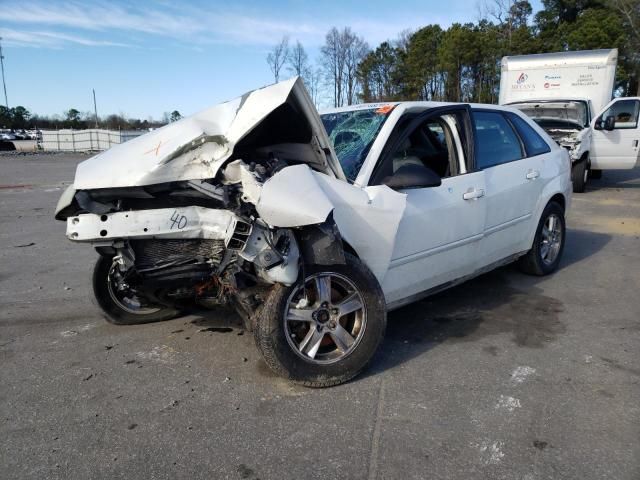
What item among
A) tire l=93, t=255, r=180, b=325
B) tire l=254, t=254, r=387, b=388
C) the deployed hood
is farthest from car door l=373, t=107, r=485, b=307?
tire l=93, t=255, r=180, b=325

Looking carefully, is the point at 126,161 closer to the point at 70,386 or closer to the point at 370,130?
the point at 70,386

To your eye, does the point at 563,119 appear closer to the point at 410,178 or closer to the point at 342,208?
the point at 410,178

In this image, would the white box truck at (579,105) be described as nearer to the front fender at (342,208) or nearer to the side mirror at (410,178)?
the side mirror at (410,178)

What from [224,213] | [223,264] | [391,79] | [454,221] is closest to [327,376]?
[223,264]

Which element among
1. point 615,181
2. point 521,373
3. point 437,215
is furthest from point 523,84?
point 521,373

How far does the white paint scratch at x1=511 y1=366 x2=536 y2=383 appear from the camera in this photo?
3127mm

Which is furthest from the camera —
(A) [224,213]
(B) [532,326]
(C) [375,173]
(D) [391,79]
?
(D) [391,79]

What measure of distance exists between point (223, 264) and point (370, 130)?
1.50 meters

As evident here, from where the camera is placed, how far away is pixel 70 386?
123 inches

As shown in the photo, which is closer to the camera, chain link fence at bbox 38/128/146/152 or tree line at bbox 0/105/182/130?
chain link fence at bbox 38/128/146/152

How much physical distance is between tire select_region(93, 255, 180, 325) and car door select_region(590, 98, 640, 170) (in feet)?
36.1

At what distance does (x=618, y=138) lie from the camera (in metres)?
11.7

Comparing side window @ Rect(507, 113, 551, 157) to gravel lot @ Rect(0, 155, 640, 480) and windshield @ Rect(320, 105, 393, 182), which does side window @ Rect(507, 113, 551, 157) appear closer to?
gravel lot @ Rect(0, 155, 640, 480)

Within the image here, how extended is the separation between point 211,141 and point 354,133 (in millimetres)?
1313
